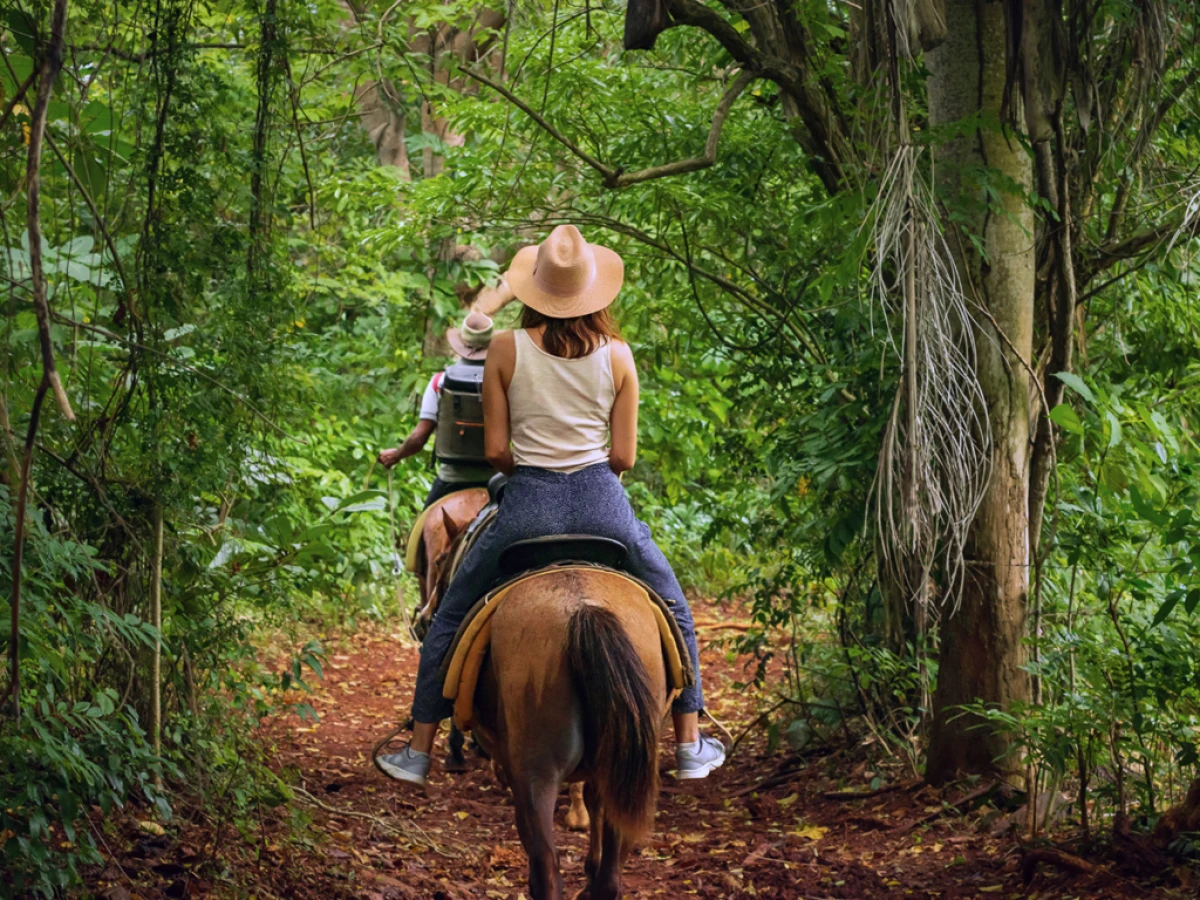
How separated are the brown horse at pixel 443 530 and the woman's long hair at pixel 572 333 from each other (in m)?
2.67

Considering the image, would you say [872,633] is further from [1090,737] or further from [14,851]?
[14,851]

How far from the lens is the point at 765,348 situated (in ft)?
24.1

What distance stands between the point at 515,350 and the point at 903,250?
1.52m

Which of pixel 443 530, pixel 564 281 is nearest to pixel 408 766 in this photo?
pixel 564 281

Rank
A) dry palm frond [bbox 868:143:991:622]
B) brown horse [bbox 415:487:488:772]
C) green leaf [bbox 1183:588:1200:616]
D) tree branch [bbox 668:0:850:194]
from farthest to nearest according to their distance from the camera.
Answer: brown horse [bbox 415:487:488:772] < tree branch [bbox 668:0:850:194] < dry palm frond [bbox 868:143:991:622] < green leaf [bbox 1183:588:1200:616]

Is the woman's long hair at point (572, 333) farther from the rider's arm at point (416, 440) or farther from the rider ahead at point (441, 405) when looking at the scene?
the rider's arm at point (416, 440)

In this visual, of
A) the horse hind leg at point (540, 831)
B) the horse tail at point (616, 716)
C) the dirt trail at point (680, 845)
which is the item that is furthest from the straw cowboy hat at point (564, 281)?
the dirt trail at point (680, 845)

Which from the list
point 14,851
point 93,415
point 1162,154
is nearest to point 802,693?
point 1162,154

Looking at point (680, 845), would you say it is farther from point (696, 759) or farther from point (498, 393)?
point (498, 393)

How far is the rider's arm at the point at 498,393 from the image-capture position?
4.53 metres

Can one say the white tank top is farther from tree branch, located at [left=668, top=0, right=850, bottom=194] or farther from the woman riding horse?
tree branch, located at [left=668, top=0, right=850, bottom=194]

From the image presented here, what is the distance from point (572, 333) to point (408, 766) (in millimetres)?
1757

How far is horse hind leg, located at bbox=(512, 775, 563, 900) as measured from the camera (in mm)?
3951

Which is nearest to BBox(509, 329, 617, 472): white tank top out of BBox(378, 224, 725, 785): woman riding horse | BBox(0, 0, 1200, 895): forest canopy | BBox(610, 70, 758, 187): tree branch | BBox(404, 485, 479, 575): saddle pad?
BBox(378, 224, 725, 785): woman riding horse
